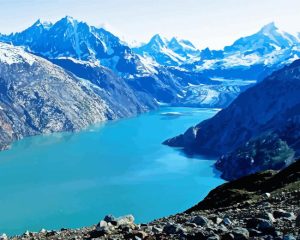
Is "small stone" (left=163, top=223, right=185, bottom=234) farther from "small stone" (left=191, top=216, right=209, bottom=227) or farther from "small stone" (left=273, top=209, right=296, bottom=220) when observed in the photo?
"small stone" (left=273, top=209, right=296, bottom=220)

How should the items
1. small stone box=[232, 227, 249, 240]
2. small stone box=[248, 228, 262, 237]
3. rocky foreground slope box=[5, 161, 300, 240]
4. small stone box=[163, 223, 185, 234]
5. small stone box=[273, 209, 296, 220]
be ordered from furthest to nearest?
1. small stone box=[273, 209, 296, 220]
2. small stone box=[163, 223, 185, 234]
3. rocky foreground slope box=[5, 161, 300, 240]
4. small stone box=[248, 228, 262, 237]
5. small stone box=[232, 227, 249, 240]

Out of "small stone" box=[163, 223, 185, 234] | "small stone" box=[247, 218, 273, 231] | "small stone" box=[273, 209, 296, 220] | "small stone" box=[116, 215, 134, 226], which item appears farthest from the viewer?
"small stone" box=[116, 215, 134, 226]

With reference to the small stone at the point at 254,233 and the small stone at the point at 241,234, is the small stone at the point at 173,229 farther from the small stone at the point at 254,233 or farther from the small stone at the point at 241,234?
the small stone at the point at 254,233

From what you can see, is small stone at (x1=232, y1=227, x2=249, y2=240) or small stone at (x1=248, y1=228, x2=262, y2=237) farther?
small stone at (x1=248, y1=228, x2=262, y2=237)

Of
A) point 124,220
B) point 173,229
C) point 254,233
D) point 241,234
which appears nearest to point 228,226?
point 173,229

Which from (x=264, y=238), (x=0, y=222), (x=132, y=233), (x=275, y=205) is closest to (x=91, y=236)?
(x=132, y=233)

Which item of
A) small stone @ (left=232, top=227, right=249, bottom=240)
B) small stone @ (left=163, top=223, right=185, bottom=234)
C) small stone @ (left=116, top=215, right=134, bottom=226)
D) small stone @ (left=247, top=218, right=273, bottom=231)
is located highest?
small stone @ (left=116, top=215, right=134, bottom=226)

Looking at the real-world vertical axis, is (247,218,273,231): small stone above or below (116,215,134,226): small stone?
below

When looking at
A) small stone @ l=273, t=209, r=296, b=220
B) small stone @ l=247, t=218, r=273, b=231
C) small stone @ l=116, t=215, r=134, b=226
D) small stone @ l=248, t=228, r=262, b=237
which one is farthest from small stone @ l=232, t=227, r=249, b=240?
small stone @ l=116, t=215, r=134, b=226

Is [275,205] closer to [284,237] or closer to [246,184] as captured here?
[284,237]

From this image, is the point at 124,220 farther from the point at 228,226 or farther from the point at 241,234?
the point at 241,234

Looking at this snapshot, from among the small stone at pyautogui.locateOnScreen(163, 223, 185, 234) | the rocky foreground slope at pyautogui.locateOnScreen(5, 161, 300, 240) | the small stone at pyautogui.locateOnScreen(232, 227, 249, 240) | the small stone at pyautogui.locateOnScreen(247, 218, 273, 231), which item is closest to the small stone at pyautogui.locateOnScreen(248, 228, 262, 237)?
the rocky foreground slope at pyautogui.locateOnScreen(5, 161, 300, 240)
